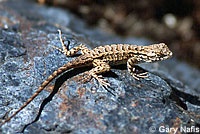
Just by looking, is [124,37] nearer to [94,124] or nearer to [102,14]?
[102,14]

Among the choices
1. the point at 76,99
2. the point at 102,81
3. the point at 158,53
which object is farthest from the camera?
the point at 158,53

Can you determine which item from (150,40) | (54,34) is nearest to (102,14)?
(150,40)

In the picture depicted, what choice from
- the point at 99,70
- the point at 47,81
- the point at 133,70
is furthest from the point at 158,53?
the point at 47,81

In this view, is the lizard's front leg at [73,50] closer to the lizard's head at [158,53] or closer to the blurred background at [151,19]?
the lizard's head at [158,53]

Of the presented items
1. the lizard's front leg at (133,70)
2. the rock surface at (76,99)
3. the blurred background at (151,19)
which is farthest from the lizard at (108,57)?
the blurred background at (151,19)

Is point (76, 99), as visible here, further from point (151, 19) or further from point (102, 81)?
point (151, 19)
